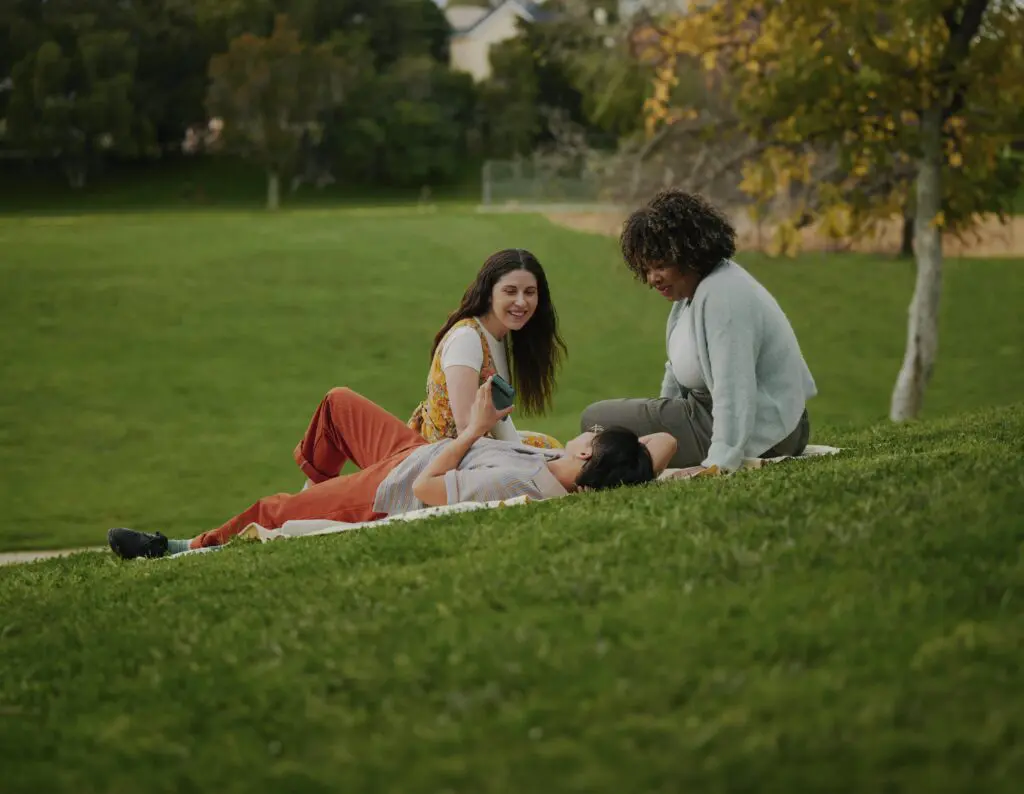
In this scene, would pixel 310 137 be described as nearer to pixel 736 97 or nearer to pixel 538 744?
pixel 736 97

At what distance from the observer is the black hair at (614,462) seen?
5.82m

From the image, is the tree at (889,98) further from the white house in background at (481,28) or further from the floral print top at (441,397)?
the white house in background at (481,28)

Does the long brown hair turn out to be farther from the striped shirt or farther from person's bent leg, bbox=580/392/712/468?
the striped shirt

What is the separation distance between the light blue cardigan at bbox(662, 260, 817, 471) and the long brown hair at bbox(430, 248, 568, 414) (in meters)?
0.78

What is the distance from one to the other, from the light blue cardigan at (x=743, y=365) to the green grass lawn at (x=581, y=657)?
0.80m

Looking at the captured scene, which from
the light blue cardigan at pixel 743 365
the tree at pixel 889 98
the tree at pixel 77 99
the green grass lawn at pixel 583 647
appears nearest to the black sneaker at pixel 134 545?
the green grass lawn at pixel 583 647

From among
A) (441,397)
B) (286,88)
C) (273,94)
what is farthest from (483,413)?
(286,88)

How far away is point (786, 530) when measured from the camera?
175 inches

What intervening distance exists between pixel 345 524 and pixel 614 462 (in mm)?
1212

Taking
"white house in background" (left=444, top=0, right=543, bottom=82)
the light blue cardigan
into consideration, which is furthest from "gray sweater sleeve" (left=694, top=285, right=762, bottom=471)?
"white house in background" (left=444, top=0, right=543, bottom=82)

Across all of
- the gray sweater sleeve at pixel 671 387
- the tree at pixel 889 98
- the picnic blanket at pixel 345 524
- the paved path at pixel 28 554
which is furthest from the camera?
the tree at pixel 889 98

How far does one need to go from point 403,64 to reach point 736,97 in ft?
90.0

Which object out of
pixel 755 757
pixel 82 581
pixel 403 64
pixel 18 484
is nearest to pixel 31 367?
pixel 18 484

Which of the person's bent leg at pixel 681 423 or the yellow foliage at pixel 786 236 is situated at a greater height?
the yellow foliage at pixel 786 236
